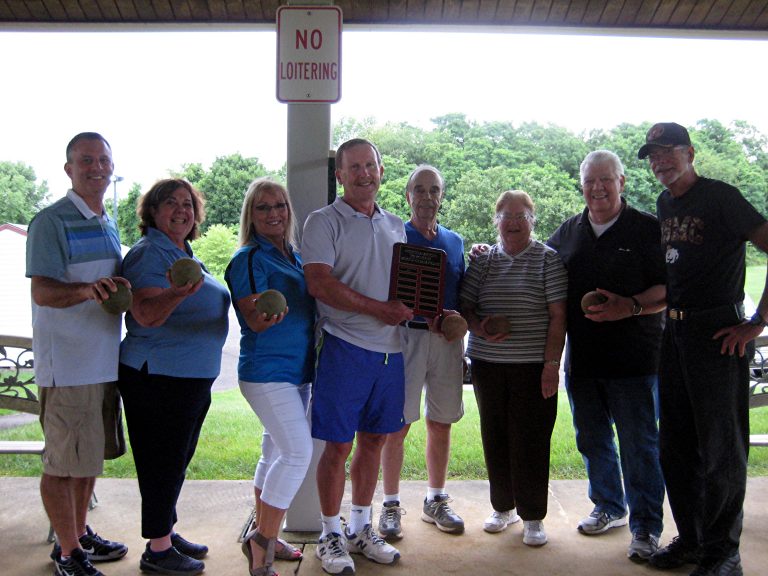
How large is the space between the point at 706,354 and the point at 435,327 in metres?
1.13

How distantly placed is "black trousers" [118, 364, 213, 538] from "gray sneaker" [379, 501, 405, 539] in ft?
3.33

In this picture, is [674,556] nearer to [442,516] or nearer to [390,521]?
[442,516]

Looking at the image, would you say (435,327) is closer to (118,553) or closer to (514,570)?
(514,570)

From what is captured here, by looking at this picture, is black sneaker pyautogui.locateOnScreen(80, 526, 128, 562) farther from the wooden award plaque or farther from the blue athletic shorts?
the wooden award plaque

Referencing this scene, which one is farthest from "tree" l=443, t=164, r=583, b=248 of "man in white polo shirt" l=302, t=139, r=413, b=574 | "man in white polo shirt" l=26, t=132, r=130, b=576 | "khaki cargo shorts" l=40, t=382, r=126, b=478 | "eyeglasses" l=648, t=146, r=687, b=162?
"khaki cargo shorts" l=40, t=382, r=126, b=478

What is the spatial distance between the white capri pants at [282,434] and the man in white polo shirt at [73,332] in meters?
0.63

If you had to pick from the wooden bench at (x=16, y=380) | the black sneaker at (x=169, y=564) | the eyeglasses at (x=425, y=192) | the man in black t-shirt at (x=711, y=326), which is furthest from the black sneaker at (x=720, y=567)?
the wooden bench at (x=16, y=380)

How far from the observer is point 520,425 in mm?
3180

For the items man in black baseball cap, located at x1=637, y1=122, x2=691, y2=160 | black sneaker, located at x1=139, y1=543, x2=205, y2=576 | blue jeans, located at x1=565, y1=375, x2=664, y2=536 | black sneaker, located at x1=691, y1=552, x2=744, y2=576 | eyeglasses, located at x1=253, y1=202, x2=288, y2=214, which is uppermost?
man in black baseball cap, located at x1=637, y1=122, x2=691, y2=160

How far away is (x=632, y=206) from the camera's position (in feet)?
10.6

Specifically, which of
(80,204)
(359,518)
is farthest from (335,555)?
(80,204)

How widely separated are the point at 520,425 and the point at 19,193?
3148mm

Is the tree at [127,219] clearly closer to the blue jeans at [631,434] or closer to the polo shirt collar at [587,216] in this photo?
the polo shirt collar at [587,216]

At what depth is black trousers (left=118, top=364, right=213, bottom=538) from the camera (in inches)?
107
